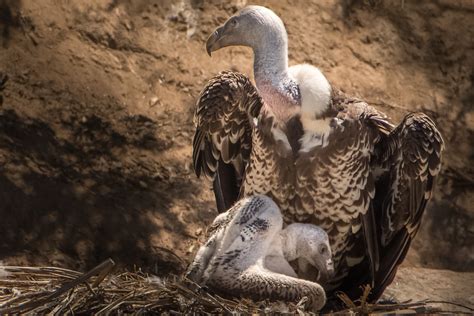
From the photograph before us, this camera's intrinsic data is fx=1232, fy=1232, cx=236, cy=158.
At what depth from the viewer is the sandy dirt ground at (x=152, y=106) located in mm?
8156

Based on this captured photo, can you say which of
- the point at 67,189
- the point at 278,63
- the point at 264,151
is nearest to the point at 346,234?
the point at 264,151

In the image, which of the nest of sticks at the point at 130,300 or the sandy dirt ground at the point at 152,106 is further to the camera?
the sandy dirt ground at the point at 152,106

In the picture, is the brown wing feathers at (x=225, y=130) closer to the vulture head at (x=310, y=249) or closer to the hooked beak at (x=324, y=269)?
the vulture head at (x=310, y=249)

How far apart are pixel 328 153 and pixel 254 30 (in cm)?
80

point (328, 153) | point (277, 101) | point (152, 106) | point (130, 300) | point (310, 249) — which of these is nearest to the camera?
point (130, 300)

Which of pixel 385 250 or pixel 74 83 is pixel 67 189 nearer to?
pixel 74 83

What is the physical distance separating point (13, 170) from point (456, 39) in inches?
144

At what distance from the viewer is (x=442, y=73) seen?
9.59 meters

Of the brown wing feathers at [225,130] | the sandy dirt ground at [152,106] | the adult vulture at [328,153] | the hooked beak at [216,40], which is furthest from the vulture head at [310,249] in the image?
the sandy dirt ground at [152,106]

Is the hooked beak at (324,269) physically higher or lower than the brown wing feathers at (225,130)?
lower

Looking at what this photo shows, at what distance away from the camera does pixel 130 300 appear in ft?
18.7

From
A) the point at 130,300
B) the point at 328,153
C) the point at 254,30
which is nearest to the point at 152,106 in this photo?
the point at 254,30

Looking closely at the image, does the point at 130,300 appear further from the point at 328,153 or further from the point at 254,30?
the point at 254,30

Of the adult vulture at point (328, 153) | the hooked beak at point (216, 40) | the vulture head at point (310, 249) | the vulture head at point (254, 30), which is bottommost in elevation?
the vulture head at point (310, 249)
